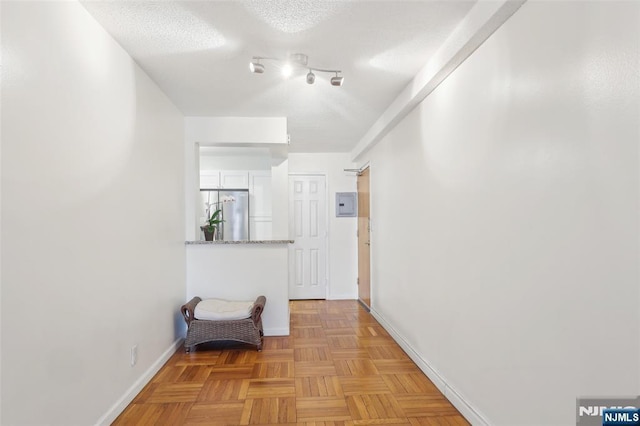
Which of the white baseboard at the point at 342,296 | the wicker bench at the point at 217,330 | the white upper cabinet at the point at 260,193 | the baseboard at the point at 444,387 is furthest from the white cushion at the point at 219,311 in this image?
the white upper cabinet at the point at 260,193

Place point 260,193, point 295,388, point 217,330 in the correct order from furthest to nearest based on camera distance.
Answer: point 260,193
point 217,330
point 295,388

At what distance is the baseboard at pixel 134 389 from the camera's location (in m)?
1.93

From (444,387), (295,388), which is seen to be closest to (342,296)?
(295,388)

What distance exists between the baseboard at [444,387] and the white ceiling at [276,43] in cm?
217

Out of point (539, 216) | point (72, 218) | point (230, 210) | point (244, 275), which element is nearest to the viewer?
point (539, 216)

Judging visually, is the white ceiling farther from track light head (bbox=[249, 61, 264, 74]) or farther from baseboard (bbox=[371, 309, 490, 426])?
baseboard (bbox=[371, 309, 490, 426])

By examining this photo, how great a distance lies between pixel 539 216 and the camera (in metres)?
1.43

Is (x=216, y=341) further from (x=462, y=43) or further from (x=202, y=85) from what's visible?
(x=462, y=43)

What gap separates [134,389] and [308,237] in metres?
3.30

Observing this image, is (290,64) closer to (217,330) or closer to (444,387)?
(217,330)

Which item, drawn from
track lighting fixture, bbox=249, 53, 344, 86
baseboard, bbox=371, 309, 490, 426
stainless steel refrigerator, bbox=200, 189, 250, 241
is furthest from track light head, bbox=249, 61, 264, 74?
stainless steel refrigerator, bbox=200, 189, 250, 241

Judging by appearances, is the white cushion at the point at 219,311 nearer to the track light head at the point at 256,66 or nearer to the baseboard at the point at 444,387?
the baseboard at the point at 444,387

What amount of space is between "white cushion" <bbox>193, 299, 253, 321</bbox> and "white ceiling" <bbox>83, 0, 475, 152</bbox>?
188 cm

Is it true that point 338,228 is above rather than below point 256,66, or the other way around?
below
